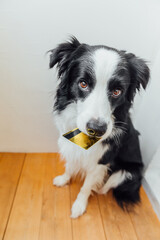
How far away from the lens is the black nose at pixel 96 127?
3.00ft

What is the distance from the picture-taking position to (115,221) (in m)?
1.45

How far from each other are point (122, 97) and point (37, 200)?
1.10 m

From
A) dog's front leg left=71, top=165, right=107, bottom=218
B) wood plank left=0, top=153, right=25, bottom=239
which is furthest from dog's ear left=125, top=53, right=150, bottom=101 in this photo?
wood plank left=0, top=153, right=25, bottom=239

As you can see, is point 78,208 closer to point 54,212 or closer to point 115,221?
point 54,212

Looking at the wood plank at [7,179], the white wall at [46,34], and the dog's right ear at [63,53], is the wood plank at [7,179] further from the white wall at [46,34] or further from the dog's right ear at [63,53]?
the dog's right ear at [63,53]

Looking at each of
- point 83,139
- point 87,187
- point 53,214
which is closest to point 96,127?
point 83,139

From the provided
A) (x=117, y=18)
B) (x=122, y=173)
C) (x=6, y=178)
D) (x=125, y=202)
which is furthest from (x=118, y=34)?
(x=6, y=178)

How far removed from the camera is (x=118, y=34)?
1.39 meters

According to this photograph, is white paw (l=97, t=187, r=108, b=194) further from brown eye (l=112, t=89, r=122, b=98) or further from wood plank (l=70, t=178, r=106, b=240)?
brown eye (l=112, t=89, r=122, b=98)

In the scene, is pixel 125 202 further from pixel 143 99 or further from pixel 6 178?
pixel 6 178

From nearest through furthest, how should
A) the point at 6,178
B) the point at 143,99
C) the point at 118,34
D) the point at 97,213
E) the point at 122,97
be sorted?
1. the point at 122,97
2. the point at 118,34
3. the point at 97,213
4. the point at 6,178
5. the point at 143,99

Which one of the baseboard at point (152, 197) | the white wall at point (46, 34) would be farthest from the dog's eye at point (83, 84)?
the baseboard at point (152, 197)

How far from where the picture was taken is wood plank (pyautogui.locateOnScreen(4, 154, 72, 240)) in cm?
129

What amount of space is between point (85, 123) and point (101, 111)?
0.11 m
